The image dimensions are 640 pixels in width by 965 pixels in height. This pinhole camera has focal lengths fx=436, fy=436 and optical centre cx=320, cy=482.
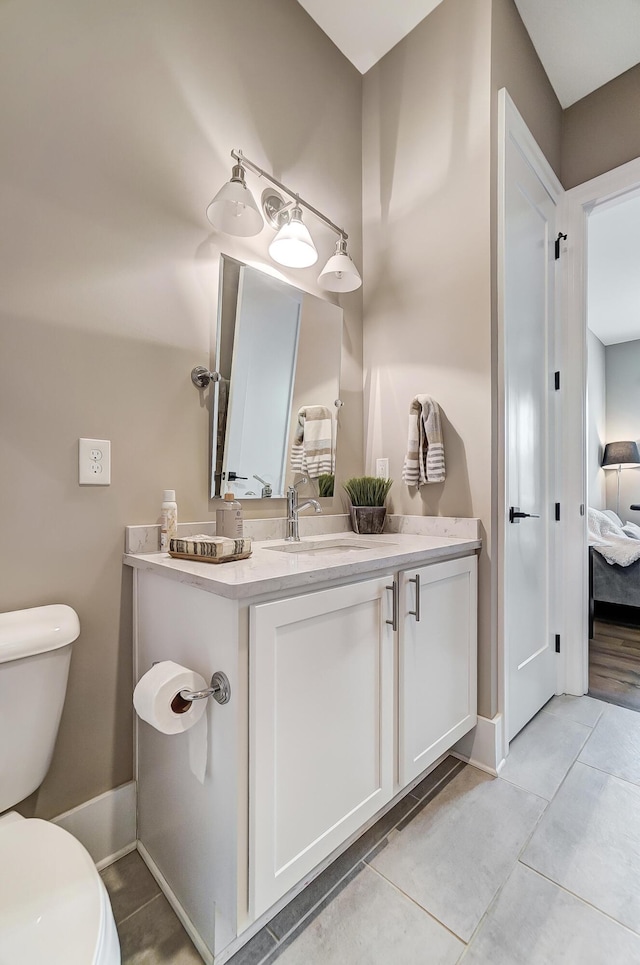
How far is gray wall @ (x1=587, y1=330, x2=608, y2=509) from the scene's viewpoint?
16.4 ft

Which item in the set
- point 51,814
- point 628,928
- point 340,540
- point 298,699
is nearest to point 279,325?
point 340,540

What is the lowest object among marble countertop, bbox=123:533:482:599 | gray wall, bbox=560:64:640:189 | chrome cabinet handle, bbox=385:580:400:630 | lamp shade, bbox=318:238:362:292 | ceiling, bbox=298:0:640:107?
chrome cabinet handle, bbox=385:580:400:630

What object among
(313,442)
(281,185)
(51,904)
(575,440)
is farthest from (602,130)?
(51,904)

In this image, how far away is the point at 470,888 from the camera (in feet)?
Answer: 3.69

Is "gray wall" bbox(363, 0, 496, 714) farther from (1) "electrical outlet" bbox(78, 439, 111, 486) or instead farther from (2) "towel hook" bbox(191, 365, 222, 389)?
(1) "electrical outlet" bbox(78, 439, 111, 486)

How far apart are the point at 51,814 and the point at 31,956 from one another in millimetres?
627

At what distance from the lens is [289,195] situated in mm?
1738

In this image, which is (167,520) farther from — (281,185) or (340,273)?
(281,185)

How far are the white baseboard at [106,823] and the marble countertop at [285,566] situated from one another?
0.65 metres

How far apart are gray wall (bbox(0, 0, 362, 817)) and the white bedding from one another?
3.16m

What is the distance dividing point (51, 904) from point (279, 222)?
2.00 meters

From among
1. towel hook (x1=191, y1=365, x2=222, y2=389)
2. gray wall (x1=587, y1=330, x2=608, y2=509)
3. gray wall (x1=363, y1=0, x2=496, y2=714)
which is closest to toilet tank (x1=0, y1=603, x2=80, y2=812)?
towel hook (x1=191, y1=365, x2=222, y2=389)

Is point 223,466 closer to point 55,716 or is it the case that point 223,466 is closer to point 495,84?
point 55,716

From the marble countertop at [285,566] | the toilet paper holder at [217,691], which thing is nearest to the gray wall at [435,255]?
the marble countertop at [285,566]
